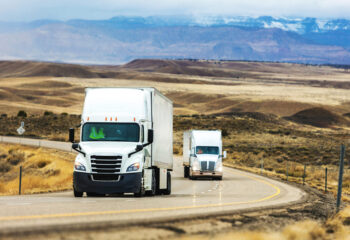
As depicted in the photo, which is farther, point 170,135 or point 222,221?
point 170,135

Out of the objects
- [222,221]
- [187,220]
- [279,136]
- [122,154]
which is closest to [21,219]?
[187,220]

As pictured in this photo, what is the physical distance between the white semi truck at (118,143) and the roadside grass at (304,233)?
20.1 feet

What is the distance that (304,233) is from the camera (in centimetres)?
1098

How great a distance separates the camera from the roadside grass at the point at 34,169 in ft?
92.8

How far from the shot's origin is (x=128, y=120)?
19.0 m

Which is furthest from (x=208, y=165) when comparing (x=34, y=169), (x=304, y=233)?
(x=304, y=233)

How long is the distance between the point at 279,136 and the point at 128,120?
67.6 meters

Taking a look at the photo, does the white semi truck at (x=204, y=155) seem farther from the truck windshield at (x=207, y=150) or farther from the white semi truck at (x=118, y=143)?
the white semi truck at (x=118, y=143)

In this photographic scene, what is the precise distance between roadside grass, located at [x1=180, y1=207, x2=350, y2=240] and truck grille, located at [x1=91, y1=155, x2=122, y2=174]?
6.42 metres

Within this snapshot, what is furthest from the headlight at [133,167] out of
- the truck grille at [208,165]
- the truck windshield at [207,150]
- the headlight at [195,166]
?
the truck windshield at [207,150]

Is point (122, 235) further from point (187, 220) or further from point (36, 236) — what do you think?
point (187, 220)

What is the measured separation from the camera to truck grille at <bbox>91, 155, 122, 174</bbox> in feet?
59.4

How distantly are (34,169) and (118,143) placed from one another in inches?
898

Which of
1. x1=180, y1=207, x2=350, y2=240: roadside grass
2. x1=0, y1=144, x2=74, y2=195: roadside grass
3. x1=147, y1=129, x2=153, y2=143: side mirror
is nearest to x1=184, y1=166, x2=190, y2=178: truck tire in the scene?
x1=0, y1=144, x2=74, y2=195: roadside grass
